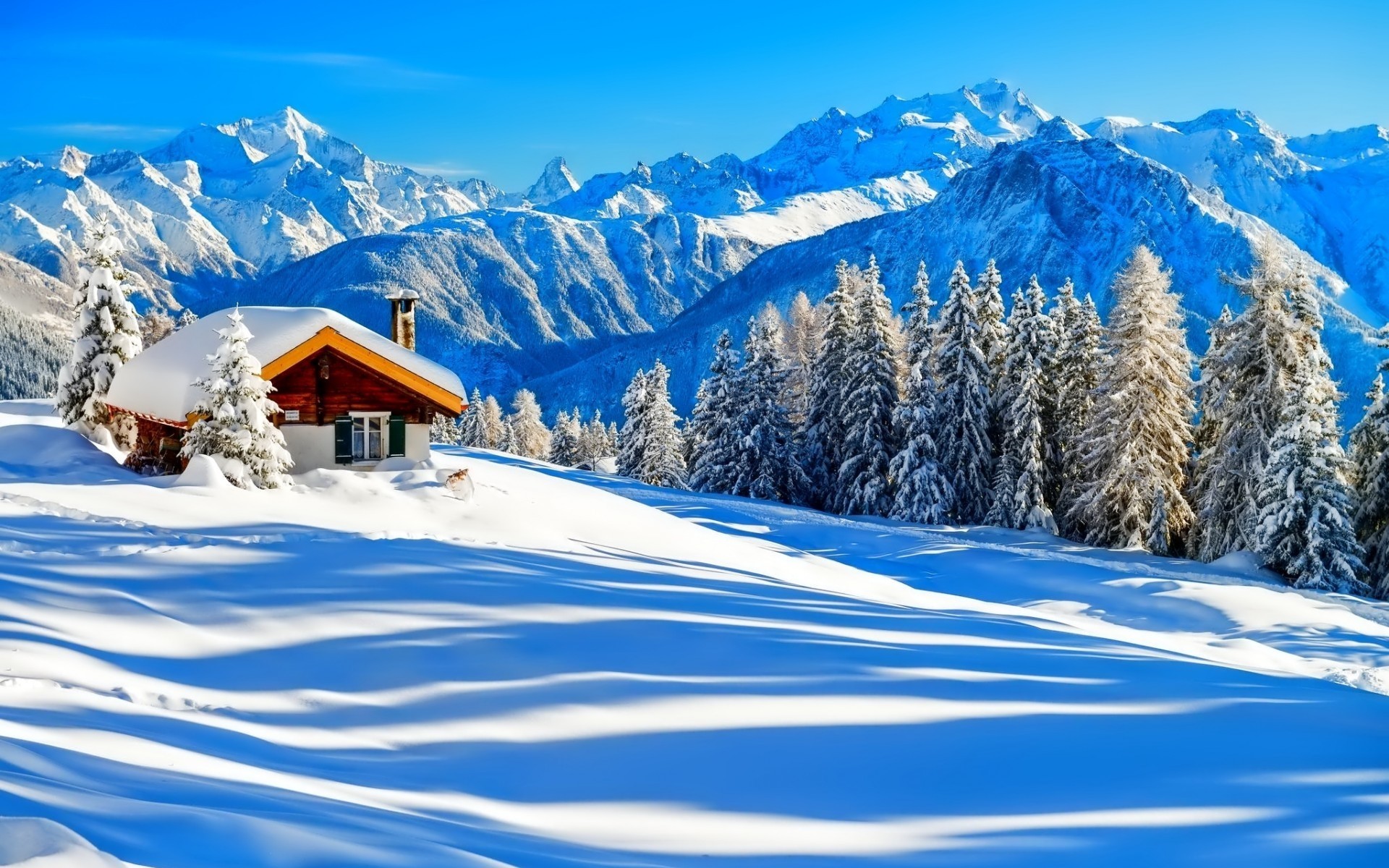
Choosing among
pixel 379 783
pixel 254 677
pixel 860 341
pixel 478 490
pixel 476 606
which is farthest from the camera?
pixel 860 341

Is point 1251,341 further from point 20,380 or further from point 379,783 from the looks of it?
point 20,380

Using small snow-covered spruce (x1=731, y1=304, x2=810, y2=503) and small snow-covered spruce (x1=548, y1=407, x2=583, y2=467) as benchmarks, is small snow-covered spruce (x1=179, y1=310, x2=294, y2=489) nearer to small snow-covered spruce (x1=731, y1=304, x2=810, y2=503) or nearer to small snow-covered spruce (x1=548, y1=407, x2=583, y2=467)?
small snow-covered spruce (x1=731, y1=304, x2=810, y2=503)

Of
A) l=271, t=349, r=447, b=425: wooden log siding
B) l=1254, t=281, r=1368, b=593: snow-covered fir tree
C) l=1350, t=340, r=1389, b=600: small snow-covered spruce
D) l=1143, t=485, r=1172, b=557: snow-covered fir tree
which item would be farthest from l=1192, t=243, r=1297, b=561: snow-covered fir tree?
l=271, t=349, r=447, b=425: wooden log siding

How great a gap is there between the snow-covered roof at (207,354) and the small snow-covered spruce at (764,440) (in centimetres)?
1939

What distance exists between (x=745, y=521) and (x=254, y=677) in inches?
870

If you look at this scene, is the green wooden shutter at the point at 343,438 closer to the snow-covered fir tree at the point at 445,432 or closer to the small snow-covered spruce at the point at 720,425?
the small snow-covered spruce at the point at 720,425

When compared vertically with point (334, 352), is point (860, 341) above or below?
above

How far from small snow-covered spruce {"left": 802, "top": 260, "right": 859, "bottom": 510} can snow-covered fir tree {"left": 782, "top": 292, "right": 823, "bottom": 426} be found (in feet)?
2.83

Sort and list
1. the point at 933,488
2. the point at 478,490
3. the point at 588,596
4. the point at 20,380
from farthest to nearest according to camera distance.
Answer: the point at 20,380 < the point at 933,488 < the point at 478,490 < the point at 588,596

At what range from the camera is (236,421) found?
19.1 meters

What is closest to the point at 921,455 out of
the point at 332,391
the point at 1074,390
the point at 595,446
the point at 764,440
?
the point at 1074,390

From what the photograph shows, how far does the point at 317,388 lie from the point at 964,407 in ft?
81.7

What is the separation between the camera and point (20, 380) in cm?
19250

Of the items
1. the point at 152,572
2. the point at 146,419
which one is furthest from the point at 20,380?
the point at 152,572
